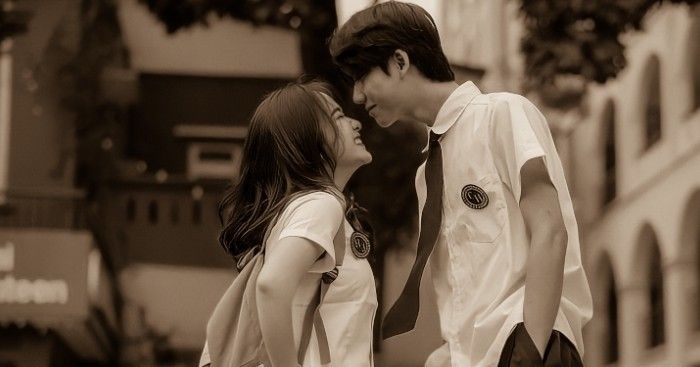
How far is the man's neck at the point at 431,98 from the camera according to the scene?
4.37m

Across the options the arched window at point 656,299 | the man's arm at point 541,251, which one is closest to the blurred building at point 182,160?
the arched window at point 656,299

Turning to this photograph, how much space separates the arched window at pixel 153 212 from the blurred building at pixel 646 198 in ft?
22.2

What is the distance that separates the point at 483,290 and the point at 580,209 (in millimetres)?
29639

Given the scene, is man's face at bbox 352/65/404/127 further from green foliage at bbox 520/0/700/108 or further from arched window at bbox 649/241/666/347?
arched window at bbox 649/241/666/347

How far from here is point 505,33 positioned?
35.3 m

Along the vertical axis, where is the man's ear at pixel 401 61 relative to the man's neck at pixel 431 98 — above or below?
above

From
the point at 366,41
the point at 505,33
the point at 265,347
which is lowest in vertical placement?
the point at 265,347

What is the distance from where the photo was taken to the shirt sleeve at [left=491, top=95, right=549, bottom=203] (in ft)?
13.4

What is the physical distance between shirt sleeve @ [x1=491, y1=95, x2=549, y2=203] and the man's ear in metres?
0.26

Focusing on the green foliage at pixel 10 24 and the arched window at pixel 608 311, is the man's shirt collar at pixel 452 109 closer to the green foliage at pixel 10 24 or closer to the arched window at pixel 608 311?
the green foliage at pixel 10 24

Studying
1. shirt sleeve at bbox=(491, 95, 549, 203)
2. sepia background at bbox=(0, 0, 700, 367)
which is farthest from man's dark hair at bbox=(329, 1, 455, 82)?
sepia background at bbox=(0, 0, 700, 367)

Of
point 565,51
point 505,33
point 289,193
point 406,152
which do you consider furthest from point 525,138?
point 505,33

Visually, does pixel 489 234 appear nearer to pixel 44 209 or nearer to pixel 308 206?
pixel 308 206

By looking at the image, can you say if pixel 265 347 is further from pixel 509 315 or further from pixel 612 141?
pixel 612 141
